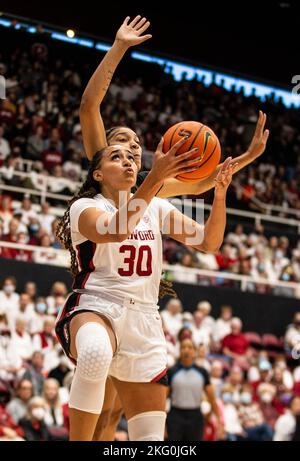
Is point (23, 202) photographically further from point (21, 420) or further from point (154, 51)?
point (154, 51)

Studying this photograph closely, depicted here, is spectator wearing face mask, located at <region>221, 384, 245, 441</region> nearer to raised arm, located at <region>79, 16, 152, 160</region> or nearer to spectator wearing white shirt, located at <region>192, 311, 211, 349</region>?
spectator wearing white shirt, located at <region>192, 311, 211, 349</region>

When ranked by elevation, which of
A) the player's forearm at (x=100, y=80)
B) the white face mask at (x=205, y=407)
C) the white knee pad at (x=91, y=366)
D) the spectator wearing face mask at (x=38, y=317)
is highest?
the spectator wearing face mask at (x=38, y=317)

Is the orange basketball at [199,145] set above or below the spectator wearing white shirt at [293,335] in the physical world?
below

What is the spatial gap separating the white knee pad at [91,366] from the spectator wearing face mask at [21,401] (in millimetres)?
5690

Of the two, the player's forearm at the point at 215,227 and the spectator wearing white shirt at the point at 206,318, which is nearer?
the player's forearm at the point at 215,227

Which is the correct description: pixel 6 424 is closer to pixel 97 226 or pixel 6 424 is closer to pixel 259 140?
pixel 259 140

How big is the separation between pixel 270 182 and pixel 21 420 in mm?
10899

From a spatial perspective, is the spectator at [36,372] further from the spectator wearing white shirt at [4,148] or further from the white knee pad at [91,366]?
the white knee pad at [91,366]

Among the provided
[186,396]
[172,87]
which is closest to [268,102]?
[172,87]

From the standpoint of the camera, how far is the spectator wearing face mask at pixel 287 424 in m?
11.2

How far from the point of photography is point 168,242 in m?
14.8

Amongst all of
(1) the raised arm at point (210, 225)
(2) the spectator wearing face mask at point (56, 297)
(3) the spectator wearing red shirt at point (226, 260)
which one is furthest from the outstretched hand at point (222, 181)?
(3) the spectator wearing red shirt at point (226, 260)

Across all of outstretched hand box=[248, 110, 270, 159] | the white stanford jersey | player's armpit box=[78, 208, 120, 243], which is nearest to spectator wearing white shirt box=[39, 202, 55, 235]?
outstretched hand box=[248, 110, 270, 159]
